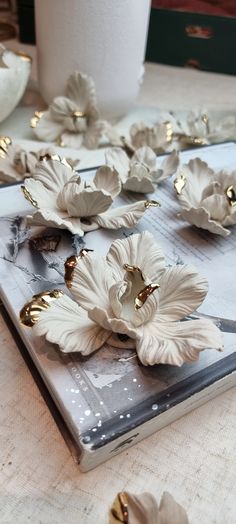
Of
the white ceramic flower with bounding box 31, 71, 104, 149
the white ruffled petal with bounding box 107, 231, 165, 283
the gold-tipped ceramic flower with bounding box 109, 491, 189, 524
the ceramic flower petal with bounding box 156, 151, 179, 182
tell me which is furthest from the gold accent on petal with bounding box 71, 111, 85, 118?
the gold-tipped ceramic flower with bounding box 109, 491, 189, 524

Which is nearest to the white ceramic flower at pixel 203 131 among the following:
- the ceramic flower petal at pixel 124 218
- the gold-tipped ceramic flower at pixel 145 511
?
the ceramic flower petal at pixel 124 218

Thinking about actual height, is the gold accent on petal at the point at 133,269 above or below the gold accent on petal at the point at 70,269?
above

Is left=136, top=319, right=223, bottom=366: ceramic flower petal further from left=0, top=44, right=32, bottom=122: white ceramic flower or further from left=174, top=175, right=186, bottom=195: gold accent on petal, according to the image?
left=0, top=44, right=32, bottom=122: white ceramic flower

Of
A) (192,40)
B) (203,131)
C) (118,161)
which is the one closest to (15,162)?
(118,161)

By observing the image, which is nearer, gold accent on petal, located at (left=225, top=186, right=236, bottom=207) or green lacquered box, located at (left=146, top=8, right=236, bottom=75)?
gold accent on petal, located at (left=225, top=186, right=236, bottom=207)

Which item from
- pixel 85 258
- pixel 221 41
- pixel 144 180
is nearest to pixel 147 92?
pixel 221 41

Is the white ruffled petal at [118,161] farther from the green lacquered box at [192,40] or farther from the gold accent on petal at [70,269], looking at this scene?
the green lacquered box at [192,40]

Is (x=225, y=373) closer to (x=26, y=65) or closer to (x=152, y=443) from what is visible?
(x=152, y=443)
